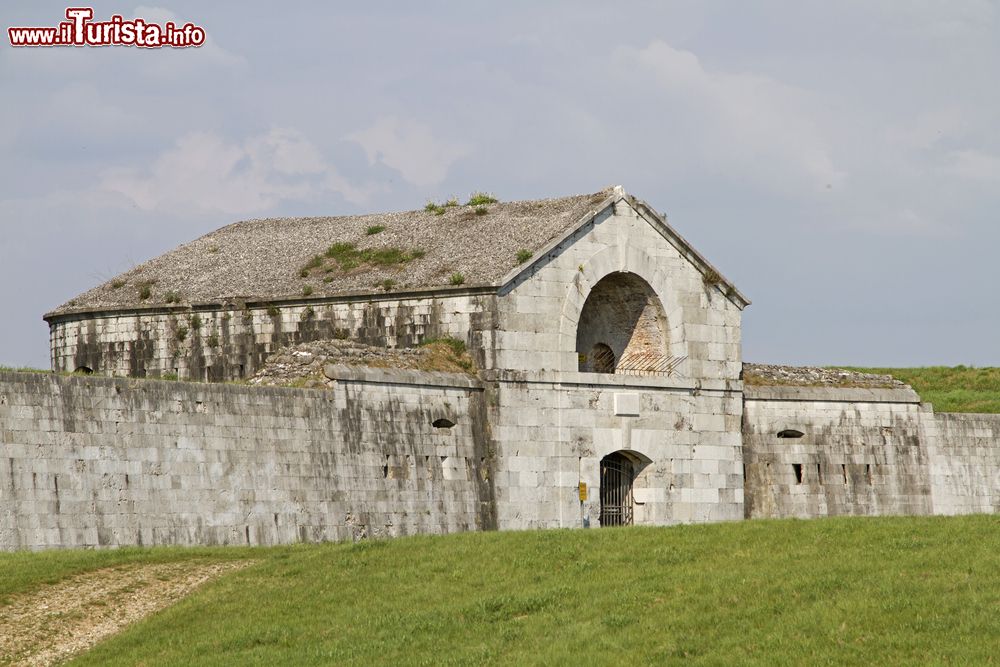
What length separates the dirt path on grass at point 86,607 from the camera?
24516 millimetres

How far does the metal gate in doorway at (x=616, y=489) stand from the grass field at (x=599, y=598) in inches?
433

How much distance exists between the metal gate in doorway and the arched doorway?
9.23 ft

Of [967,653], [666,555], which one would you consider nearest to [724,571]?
[666,555]

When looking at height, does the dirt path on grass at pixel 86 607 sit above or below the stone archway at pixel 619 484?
below

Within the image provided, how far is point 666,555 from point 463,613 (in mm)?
4223

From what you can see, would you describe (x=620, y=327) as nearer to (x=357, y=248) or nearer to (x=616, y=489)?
(x=616, y=489)

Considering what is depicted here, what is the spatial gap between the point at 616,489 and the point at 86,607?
18.5 m

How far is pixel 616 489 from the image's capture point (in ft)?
138

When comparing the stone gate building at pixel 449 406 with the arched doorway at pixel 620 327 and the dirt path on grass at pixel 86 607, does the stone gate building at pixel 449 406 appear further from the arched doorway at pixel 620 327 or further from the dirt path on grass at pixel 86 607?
the dirt path on grass at pixel 86 607

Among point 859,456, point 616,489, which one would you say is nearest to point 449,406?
point 616,489

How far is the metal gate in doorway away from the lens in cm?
4172

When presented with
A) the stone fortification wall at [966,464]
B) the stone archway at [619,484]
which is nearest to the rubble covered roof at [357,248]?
the stone archway at [619,484]

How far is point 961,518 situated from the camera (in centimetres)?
3058

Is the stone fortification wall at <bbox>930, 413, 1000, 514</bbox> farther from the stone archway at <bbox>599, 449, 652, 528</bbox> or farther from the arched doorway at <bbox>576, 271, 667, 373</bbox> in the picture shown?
the stone archway at <bbox>599, 449, 652, 528</bbox>
